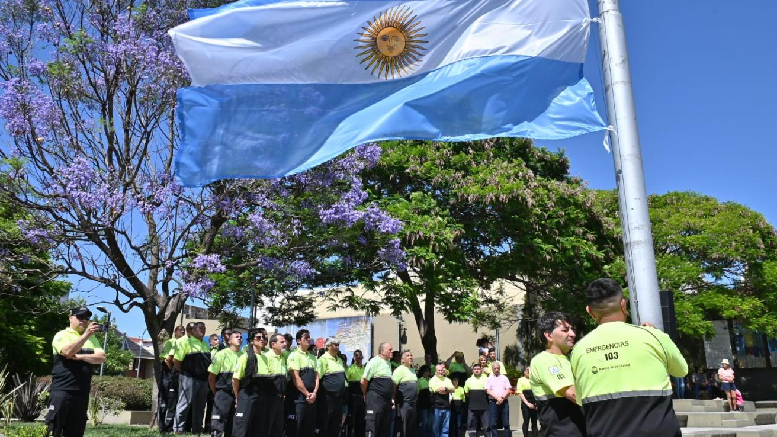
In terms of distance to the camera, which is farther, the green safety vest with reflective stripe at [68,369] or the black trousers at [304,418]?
the black trousers at [304,418]

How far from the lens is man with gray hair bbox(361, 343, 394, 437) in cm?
1348

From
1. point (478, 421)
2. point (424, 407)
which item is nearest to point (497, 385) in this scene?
point (478, 421)

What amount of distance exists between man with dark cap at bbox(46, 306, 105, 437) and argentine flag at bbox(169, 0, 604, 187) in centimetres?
246

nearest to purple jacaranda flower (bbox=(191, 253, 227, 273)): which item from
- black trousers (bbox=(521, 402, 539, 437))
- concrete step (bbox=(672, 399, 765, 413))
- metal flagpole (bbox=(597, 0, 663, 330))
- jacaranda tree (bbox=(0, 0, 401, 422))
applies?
jacaranda tree (bbox=(0, 0, 401, 422))

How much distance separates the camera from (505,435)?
51.4 feet

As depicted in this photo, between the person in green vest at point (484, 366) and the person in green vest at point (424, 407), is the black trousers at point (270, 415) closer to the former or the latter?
the person in green vest at point (424, 407)

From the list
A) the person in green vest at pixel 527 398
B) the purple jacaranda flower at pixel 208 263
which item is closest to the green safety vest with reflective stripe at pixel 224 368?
the purple jacaranda flower at pixel 208 263

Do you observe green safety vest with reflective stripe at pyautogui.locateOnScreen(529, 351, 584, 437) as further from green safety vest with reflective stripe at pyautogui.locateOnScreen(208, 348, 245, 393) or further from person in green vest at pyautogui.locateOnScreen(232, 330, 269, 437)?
green safety vest with reflective stripe at pyautogui.locateOnScreen(208, 348, 245, 393)

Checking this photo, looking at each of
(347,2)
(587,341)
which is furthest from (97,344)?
(587,341)

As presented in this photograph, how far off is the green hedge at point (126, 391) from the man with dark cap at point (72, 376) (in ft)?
49.8

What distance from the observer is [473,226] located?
21.0 metres

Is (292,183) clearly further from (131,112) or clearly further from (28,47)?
(28,47)

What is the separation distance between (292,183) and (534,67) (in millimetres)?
8605

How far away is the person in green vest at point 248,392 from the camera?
33.7ft
